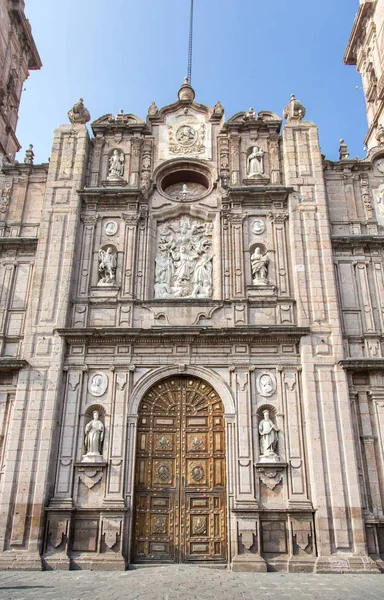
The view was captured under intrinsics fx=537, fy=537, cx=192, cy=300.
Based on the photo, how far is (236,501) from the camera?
539 inches

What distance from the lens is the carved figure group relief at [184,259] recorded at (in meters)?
16.8

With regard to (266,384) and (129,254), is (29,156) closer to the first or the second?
(129,254)

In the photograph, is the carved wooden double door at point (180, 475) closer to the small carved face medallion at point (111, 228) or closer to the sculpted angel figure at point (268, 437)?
the sculpted angel figure at point (268, 437)

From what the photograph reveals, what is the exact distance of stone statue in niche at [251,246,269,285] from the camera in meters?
16.5

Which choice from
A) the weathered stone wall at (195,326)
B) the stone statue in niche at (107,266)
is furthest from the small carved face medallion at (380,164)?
the stone statue in niche at (107,266)

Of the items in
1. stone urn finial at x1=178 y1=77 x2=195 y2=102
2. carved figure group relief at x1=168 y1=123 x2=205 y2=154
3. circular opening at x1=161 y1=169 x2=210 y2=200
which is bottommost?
circular opening at x1=161 y1=169 x2=210 y2=200

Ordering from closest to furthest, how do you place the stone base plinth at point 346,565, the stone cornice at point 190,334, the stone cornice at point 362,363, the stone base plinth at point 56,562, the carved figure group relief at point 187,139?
the stone base plinth at point 346,565
the stone base plinth at point 56,562
the stone cornice at point 362,363
the stone cornice at point 190,334
the carved figure group relief at point 187,139

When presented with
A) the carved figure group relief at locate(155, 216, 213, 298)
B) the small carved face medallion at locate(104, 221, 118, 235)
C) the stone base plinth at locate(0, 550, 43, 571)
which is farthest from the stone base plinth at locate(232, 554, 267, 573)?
the small carved face medallion at locate(104, 221, 118, 235)

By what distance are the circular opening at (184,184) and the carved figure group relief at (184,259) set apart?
121 cm

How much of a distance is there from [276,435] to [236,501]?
202cm

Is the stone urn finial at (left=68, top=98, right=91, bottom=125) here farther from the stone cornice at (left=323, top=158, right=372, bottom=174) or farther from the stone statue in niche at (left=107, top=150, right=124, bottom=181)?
the stone cornice at (left=323, top=158, right=372, bottom=174)

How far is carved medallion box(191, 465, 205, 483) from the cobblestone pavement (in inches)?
87.9

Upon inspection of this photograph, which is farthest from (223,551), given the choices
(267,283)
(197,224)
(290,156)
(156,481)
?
(290,156)

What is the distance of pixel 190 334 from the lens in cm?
1540
